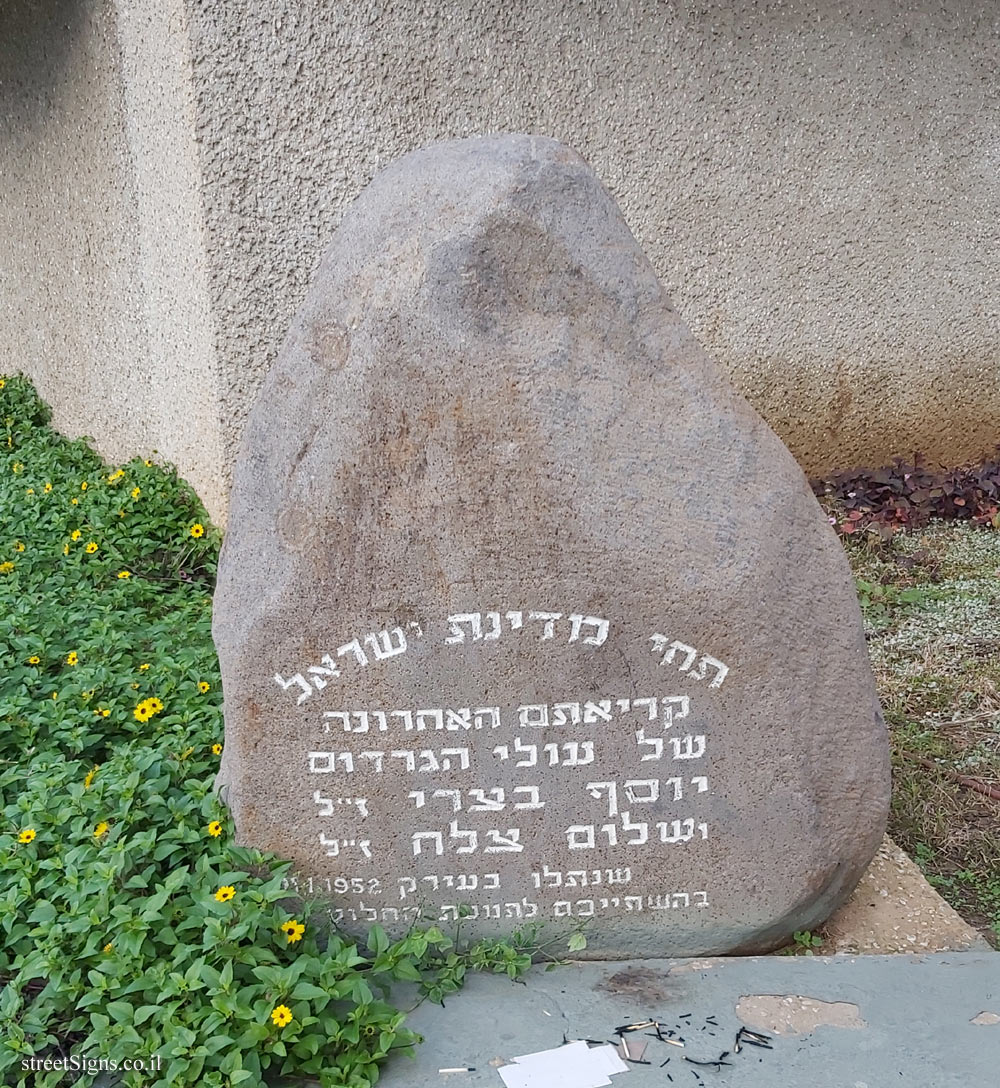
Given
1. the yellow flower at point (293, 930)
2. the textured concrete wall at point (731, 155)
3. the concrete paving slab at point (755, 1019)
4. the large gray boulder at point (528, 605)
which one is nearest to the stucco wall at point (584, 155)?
the textured concrete wall at point (731, 155)

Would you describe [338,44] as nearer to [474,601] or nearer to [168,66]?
[168,66]

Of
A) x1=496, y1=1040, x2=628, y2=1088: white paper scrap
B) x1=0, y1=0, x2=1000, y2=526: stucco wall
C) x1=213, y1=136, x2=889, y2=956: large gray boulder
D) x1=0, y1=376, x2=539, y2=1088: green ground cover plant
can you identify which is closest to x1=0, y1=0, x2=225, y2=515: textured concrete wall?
x1=0, y1=0, x2=1000, y2=526: stucco wall

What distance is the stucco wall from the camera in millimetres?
3572

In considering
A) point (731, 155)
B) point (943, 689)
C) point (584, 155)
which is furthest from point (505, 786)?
point (731, 155)

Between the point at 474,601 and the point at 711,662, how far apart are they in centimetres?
42

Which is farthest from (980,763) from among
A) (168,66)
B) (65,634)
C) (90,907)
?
(168,66)

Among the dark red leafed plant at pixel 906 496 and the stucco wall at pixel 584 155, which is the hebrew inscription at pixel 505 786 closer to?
the stucco wall at pixel 584 155

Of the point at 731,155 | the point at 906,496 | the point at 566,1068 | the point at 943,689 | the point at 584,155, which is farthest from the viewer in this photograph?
the point at 906,496

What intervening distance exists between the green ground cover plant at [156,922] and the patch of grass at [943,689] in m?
1.06

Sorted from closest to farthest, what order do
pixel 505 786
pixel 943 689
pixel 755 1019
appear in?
1. pixel 755 1019
2. pixel 505 786
3. pixel 943 689

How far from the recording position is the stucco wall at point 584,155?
3.57 meters

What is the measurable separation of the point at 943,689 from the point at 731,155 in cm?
220

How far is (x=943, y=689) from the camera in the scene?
3295 mm

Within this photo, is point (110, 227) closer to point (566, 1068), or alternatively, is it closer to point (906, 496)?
point (906, 496)
